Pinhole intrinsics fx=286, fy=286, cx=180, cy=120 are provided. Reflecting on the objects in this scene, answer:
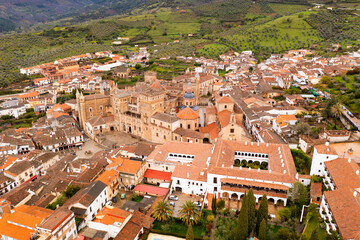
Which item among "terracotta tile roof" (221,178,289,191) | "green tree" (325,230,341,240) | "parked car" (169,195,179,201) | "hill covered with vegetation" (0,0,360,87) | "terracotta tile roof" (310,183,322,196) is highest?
"hill covered with vegetation" (0,0,360,87)

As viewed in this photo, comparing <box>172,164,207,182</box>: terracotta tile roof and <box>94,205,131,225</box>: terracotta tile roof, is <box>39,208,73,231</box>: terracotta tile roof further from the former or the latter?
<box>172,164,207,182</box>: terracotta tile roof

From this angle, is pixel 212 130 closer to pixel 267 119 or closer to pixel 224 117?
pixel 224 117

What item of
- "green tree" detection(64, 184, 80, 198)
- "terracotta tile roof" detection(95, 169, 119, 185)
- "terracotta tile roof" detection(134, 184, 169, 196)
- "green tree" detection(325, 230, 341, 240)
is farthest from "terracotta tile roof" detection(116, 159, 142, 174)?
"green tree" detection(325, 230, 341, 240)

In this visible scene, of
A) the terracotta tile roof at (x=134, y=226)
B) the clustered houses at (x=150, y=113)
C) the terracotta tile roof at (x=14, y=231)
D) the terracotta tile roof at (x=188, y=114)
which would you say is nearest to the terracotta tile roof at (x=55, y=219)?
the terracotta tile roof at (x=14, y=231)

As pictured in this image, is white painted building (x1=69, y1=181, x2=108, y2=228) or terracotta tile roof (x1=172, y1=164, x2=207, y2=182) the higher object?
terracotta tile roof (x1=172, y1=164, x2=207, y2=182)

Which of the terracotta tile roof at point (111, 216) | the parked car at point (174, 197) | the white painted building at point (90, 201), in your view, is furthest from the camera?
the parked car at point (174, 197)

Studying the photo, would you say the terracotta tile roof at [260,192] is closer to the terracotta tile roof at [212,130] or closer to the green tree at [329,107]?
the terracotta tile roof at [212,130]

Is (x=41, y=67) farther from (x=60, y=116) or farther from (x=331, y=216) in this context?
(x=331, y=216)

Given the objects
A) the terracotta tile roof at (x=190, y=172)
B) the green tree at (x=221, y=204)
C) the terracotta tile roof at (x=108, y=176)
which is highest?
the terracotta tile roof at (x=190, y=172)
